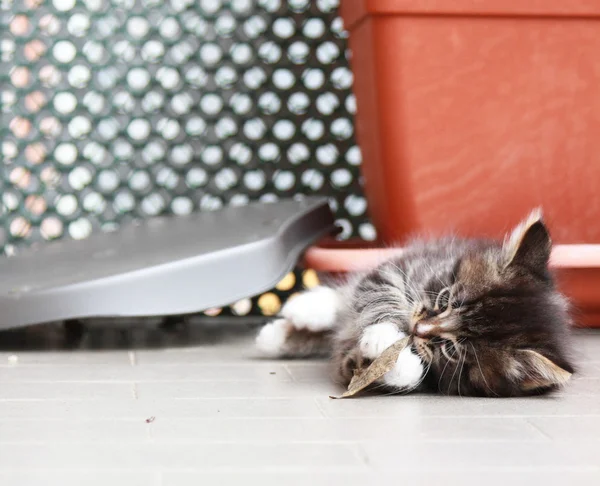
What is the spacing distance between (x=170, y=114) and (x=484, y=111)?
0.89 m

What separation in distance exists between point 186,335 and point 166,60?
805mm

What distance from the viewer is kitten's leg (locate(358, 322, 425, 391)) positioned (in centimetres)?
134

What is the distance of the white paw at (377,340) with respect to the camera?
4.49 ft

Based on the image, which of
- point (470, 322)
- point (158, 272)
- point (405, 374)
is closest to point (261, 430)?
point (405, 374)

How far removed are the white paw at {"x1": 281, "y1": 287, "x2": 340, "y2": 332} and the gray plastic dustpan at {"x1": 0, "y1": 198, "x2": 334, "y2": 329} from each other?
0.10 m

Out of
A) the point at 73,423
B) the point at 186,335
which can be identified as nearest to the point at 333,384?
the point at 73,423

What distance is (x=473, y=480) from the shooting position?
87 centimetres

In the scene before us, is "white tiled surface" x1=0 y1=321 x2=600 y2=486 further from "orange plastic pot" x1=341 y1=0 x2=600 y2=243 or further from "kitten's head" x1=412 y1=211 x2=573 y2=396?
"orange plastic pot" x1=341 y1=0 x2=600 y2=243

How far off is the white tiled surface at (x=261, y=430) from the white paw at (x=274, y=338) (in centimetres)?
6

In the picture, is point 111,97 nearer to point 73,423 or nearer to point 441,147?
point 441,147

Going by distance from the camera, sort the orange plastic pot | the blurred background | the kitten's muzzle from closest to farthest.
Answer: the kitten's muzzle, the orange plastic pot, the blurred background

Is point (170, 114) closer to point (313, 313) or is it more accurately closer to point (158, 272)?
point (158, 272)

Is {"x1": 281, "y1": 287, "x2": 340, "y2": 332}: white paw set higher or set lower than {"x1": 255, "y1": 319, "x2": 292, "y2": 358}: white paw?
higher

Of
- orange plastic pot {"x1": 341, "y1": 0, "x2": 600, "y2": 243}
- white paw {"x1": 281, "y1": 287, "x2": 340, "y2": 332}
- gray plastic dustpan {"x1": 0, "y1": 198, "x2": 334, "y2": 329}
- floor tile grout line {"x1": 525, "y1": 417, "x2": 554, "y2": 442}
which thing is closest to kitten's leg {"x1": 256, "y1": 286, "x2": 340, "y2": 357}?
white paw {"x1": 281, "y1": 287, "x2": 340, "y2": 332}
